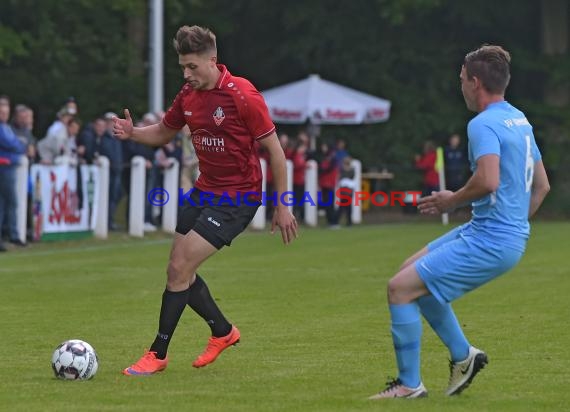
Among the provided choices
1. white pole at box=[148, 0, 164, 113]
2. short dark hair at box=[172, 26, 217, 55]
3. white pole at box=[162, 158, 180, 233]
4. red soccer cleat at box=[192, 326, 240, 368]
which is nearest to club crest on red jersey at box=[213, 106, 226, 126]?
short dark hair at box=[172, 26, 217, 55]

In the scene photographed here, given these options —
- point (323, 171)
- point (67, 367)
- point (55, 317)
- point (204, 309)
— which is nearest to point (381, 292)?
point (55, 317)

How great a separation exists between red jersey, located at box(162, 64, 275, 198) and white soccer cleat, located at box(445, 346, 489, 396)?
2040 mm

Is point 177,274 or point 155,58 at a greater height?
point 155,58

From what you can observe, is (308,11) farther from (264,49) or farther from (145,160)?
(145,160)

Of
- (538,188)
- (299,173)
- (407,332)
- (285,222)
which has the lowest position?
(407,332)

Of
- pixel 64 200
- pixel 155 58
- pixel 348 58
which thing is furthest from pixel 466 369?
pixel 348 58

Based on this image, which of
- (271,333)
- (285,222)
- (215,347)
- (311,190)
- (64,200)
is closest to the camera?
(285,222)

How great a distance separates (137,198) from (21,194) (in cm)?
352

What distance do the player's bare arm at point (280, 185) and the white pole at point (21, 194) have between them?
12247 millimetres

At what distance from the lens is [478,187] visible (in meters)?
7.50

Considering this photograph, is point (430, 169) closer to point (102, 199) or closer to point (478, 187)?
point (102, 199)

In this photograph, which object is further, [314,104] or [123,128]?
[314,104]

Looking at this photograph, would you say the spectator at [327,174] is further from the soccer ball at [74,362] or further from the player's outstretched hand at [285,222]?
the soccer ball at [74,362]

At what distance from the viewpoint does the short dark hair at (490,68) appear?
7672mm
